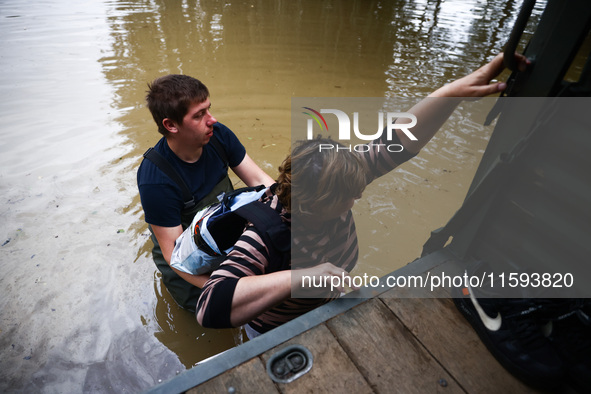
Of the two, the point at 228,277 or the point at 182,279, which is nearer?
the point at 228,277

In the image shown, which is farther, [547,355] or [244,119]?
[244,119]

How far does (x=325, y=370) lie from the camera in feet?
4.25

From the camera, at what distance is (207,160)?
2.44 m

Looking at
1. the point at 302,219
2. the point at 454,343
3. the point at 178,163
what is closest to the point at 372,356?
the point at 454,343

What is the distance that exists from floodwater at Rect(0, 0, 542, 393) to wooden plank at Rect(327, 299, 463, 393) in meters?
1.53

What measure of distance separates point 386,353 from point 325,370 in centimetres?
26

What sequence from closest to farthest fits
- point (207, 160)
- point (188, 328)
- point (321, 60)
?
point (207, 160), point (188, 328), point (321, 60)

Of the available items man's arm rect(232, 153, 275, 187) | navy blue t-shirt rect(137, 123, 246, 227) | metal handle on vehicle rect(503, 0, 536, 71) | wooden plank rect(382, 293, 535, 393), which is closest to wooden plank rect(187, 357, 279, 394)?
wooden plank rect(382, 293, 535, 393)

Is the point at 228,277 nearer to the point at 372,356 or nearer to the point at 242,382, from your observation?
the point at 242,382

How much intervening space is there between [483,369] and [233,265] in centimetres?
103

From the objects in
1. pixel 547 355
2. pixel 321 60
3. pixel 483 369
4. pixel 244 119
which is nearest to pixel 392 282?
pixel 483 369

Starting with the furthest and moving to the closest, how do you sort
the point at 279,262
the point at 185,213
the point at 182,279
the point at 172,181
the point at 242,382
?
1. the point at 182,279
2. the point at 185,213
3. the point at 172,181
4. the point at 279,262
5. the point at 242,382

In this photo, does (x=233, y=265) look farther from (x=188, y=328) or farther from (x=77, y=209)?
(x=77, y=209)

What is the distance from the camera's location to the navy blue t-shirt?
209 centimetres
